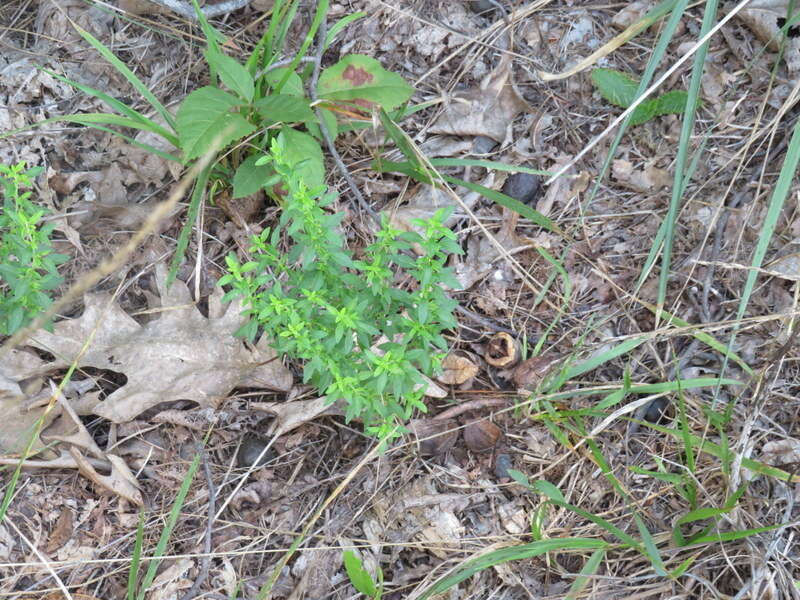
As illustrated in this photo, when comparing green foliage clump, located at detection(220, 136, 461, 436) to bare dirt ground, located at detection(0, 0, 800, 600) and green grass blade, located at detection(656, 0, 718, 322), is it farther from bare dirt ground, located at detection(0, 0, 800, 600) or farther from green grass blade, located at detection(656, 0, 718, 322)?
green grass blade, located at detection(656, 0, 718, 322)

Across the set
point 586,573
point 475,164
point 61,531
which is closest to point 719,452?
point 586,573

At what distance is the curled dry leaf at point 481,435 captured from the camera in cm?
239

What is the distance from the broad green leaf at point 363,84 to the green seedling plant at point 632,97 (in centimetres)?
76

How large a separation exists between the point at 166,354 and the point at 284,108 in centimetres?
99

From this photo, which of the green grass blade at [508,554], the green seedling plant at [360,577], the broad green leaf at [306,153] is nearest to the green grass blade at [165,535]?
the green seedling plant at [360,577]

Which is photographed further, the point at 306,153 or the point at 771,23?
the point at 771,23

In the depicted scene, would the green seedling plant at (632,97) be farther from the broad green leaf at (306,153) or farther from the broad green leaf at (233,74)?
the broad green leaf at (233,74)

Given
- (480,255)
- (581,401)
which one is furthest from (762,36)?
(581,401)

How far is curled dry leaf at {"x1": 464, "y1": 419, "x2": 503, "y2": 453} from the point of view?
2391 mm

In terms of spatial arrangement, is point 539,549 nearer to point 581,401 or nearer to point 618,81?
point 581,401

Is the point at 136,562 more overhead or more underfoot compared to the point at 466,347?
more underfoot

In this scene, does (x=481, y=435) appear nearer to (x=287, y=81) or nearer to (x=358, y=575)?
(x=358, y=575)

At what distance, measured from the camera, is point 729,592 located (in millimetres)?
2080

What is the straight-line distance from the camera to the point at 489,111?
9.31 feet
